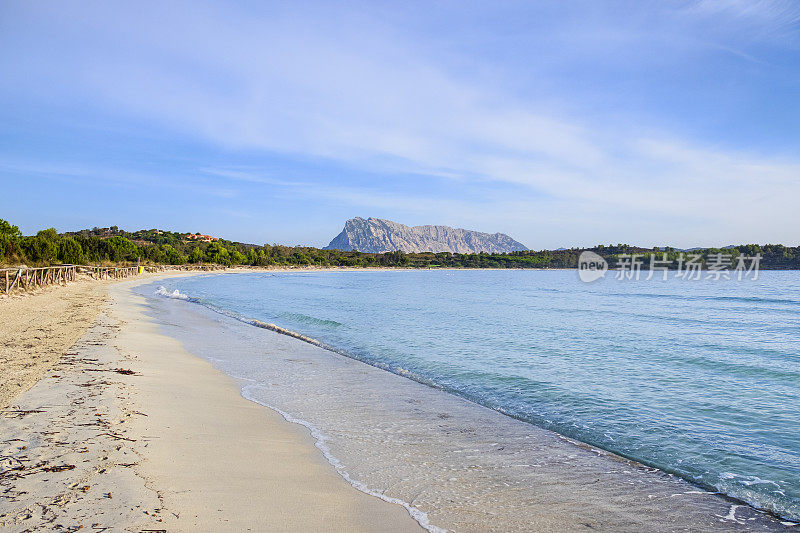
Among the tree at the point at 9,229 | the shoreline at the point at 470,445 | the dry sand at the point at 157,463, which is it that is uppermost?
the tree at the point at 9,229

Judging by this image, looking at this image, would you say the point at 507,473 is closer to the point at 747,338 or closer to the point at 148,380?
the point at 148,380

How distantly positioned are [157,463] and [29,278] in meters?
29.3

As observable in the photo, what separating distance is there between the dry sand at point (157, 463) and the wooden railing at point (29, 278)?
1836 centimetres

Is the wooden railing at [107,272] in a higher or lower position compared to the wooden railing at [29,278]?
lower

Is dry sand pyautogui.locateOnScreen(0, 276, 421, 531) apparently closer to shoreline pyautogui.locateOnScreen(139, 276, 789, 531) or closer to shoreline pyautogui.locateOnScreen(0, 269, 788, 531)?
shoreline pyautogui.locateOnScreen(0, 269, 788, 531)

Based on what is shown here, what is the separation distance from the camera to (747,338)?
1906cm

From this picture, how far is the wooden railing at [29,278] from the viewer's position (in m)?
22.9

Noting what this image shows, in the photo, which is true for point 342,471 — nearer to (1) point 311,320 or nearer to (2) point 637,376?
(2) point 637,376

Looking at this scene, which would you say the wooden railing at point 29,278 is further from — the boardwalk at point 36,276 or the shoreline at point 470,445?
the shoreline at point 470,445

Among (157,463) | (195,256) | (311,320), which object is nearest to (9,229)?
(311,320)

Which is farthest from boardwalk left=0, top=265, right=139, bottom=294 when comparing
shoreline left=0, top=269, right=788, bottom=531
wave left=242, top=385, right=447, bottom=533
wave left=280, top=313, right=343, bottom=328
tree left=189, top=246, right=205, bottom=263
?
tree left=189, top=246, right=205, bottom=263

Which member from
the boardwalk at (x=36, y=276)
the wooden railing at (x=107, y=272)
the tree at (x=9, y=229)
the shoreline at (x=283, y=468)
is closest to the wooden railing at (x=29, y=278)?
the boardwalk at (x=36, y=276)

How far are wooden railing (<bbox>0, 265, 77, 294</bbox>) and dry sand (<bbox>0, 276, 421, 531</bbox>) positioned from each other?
18.4m

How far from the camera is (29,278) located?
27.0 metres
